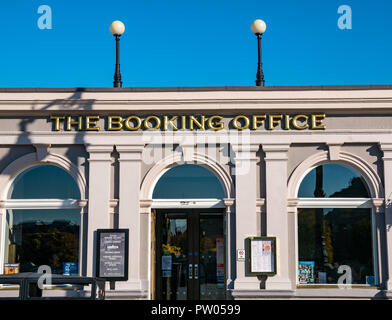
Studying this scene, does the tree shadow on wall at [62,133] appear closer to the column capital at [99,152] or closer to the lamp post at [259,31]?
the column capital at [99,152]

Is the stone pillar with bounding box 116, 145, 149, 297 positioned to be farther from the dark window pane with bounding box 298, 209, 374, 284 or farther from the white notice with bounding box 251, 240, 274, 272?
the dark window pane with bounding box 298, 209, 374, 284

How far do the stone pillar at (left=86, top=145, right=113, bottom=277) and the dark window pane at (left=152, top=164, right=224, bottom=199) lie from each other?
1.23 metres

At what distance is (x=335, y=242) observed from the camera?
12.7 meters

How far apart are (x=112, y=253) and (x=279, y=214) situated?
3983mm

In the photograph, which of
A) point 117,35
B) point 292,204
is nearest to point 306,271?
Answer: point 292,204

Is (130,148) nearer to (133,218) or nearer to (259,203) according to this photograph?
(133,218)

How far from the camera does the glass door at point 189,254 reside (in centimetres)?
1322

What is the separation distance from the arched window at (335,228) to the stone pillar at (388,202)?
1.16 ft

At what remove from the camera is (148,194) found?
12766mm

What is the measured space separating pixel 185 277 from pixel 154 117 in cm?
404

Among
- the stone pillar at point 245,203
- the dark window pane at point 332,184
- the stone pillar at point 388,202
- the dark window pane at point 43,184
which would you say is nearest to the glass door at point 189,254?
the stone pillar at point 245,203

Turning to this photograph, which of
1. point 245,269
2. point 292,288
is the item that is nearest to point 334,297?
point 292,288

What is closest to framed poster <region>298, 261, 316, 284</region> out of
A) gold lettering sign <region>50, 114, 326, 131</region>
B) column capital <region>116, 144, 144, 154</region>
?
gold lettering sign <region>50, 114, 326, 131</region>
